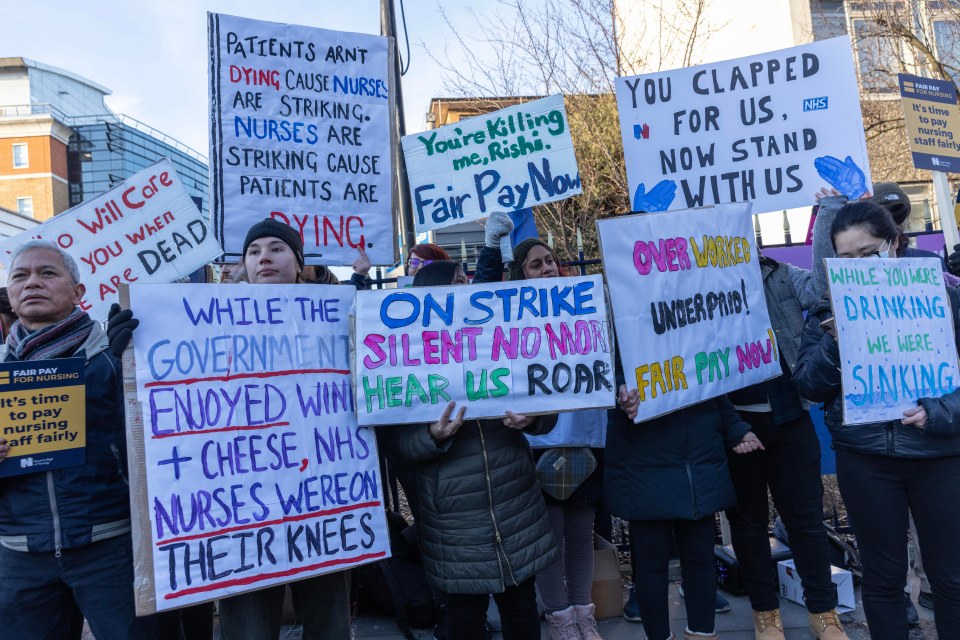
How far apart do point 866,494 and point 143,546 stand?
2758 millimetres

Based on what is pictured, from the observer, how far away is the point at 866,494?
2.90 metres

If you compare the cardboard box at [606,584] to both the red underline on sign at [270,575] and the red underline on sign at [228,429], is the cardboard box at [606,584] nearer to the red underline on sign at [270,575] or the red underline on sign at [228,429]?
the red underline on sign at [270,575]

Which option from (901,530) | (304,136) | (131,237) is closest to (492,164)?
(304,136)

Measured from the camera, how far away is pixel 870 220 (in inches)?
118

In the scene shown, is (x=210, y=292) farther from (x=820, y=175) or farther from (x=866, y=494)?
(x=820, y=175)

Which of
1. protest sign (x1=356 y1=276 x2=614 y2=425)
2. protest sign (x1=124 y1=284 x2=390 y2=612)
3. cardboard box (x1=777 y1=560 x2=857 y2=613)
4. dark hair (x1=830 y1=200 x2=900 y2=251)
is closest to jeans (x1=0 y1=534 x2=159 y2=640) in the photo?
protest sign (x1=124 y1=284 x2=390 y2=612)

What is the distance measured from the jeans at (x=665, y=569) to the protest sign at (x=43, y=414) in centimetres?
228

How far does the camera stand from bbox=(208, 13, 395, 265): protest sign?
3.94m

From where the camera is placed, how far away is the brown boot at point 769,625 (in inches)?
139

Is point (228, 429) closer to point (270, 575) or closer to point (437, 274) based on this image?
point (270, 575)

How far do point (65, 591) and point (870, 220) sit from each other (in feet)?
11.5

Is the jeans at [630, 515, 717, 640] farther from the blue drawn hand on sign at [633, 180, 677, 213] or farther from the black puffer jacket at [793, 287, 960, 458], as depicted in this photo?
the blue drawn hand on sign at [633, 180, 677, 213]

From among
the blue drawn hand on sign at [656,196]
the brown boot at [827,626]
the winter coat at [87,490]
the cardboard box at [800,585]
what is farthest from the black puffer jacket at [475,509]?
the cardboard box at [800,585]

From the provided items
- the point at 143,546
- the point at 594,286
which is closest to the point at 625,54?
the point at 594,286
